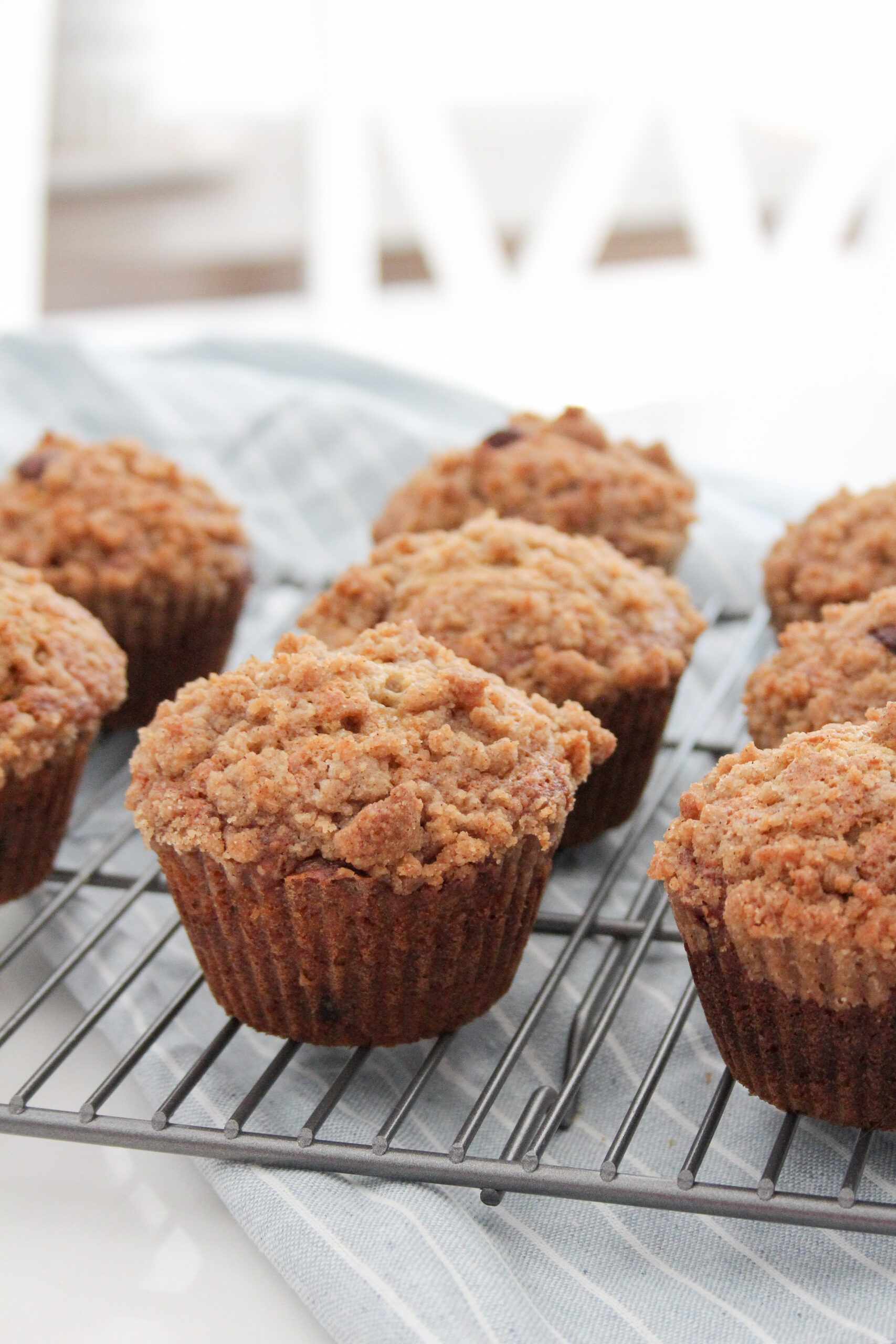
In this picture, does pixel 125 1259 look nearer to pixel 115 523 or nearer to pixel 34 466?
pixel 115 523

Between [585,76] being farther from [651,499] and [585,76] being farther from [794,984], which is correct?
[794,984]

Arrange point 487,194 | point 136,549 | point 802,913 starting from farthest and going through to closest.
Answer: point 487,194 < point 136,549 < point 802,913

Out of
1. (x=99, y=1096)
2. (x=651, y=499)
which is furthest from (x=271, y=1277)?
(x=651, y=499)

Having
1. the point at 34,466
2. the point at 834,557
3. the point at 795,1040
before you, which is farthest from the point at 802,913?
the point at 34,466

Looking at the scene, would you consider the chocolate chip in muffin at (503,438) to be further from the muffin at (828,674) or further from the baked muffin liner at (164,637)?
the muffin at (828,674)

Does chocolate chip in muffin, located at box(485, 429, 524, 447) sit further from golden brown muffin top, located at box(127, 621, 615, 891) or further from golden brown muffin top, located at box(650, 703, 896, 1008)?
golden brown muffin top, located at box(650, 703, 896, 1008)

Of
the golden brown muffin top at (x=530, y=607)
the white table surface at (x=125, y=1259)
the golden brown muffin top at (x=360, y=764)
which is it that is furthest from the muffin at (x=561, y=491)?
the white table surface at (x=125, y=1259)

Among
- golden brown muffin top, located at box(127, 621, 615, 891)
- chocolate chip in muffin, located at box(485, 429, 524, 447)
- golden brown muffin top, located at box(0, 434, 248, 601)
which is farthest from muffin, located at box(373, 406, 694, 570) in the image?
golden brown muffin top, located at box(127, 621, 615, 891)
